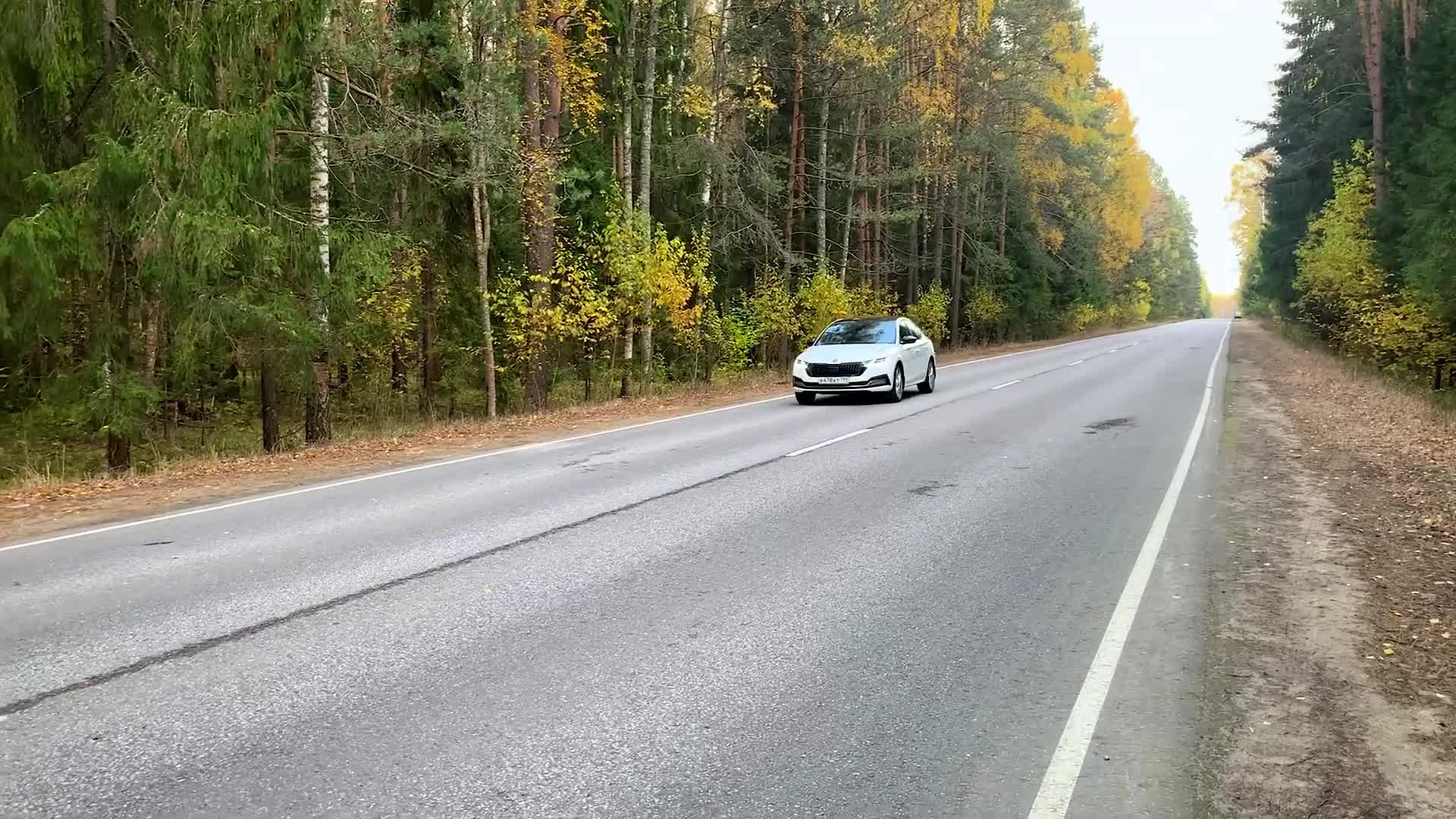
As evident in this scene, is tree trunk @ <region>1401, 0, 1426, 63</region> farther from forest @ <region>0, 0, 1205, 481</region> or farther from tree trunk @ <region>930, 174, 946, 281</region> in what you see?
tree trunk @ <region>930, 174, 946, 281</region>

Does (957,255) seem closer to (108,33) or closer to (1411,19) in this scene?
(1411,19)

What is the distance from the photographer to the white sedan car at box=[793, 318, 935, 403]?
17578mm

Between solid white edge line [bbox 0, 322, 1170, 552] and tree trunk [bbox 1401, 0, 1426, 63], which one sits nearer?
solid white edge line [bbox 0, 322, 1170, 552]

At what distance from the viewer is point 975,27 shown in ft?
114

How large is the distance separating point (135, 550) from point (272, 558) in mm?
1401

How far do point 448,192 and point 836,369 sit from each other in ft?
30.2

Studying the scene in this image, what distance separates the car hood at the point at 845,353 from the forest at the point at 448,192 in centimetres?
392

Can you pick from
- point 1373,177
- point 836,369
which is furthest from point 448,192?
point 1373,177

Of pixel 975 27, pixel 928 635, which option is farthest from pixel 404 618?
pixel 975 27

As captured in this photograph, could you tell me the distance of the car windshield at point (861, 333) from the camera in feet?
61.4

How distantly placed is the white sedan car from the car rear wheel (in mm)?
17

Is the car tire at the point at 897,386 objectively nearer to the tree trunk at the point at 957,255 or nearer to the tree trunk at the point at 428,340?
the tree trunk at the point at 428,340

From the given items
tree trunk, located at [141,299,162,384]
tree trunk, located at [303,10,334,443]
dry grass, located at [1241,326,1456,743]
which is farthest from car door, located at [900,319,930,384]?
tree trunk, located at [141,299,162,384]

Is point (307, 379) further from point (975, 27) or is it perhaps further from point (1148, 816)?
point (975, 27)
